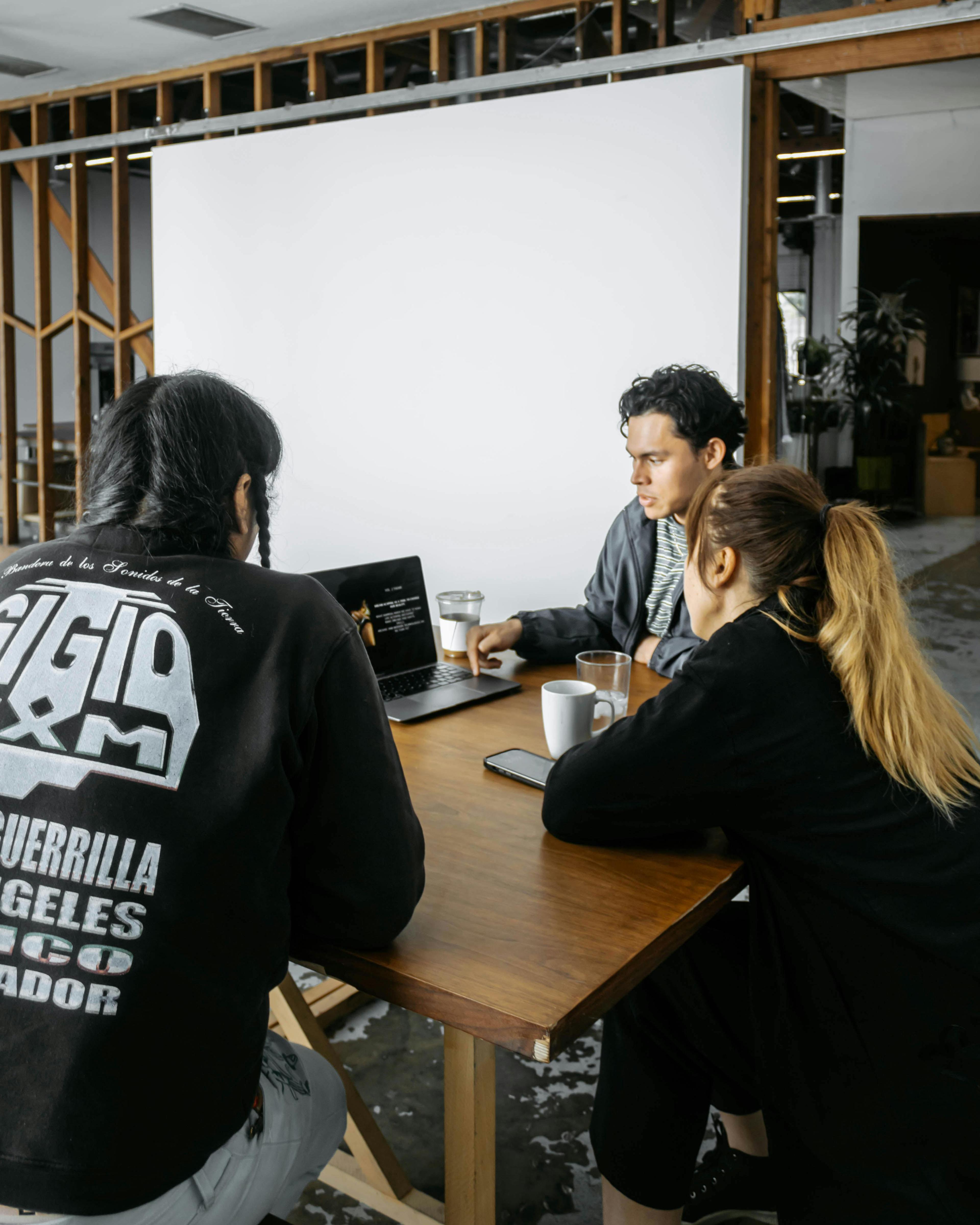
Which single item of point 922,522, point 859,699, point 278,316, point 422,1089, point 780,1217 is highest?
point 278,316

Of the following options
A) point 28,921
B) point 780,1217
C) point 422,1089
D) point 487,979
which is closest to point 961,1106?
point 780,1217

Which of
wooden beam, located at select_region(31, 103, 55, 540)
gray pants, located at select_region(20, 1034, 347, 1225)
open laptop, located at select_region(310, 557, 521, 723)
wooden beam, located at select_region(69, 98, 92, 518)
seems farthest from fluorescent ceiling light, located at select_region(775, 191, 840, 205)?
wooden beam, located at select_region(31, 103, 55, 540)

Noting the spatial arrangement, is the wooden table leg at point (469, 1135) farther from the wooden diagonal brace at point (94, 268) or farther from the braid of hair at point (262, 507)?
the wooden diagonal brace at point (94, 268)

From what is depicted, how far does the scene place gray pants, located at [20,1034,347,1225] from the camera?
1039mm

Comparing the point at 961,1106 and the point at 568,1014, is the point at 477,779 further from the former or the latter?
the point at 961,1106

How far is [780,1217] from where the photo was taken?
131 centimetres

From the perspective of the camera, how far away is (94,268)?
4891mm

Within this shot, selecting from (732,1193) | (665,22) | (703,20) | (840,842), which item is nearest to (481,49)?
(665,22)

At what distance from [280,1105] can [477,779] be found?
1.79 feet

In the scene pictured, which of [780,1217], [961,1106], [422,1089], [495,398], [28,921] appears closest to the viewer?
[28,921]

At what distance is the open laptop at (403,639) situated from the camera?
1.99 meters

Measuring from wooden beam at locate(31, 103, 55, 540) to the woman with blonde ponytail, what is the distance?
428cm

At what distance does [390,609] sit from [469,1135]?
1010 millimetres

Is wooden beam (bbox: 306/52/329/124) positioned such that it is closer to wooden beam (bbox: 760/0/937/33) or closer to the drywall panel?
wooden beam (bbox: 760/0/937/33)
